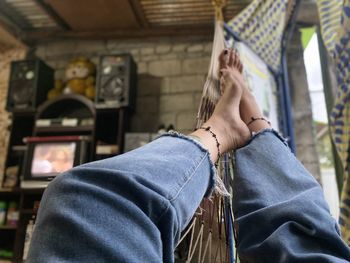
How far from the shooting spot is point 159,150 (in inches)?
22.9

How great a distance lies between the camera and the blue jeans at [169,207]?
15.6 inches

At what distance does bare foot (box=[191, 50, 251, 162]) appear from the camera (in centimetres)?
78

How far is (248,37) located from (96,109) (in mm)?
1184

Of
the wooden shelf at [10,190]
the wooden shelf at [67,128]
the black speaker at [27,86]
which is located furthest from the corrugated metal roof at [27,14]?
the wooden shelf at [10,190]

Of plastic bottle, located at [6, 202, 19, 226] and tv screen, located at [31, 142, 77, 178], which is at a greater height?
tv screen, located at [31, 142, 77, 178]

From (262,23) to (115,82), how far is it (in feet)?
3.73

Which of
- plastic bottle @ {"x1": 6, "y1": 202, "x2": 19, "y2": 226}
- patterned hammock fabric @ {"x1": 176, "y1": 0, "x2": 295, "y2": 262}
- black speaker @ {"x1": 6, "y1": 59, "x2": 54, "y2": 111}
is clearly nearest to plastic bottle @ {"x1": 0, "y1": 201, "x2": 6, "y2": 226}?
plastic bottle @ {"x1": 6, "y1": 202, "x2": 19, "y2": 226}

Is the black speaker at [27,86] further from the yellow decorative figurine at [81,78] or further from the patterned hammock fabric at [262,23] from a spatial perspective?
the patterned hammock fabric at [262,23]

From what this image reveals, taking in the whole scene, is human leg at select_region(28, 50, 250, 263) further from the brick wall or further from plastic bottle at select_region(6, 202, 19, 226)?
the brick wall

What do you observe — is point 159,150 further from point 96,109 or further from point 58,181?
point 96,109

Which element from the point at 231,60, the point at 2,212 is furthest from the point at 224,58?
the point at 2,212

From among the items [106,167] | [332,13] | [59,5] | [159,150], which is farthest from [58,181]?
[59,5]

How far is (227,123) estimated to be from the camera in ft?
3.04

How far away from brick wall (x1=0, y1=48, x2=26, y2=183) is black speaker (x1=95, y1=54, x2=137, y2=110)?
37.4 inches
